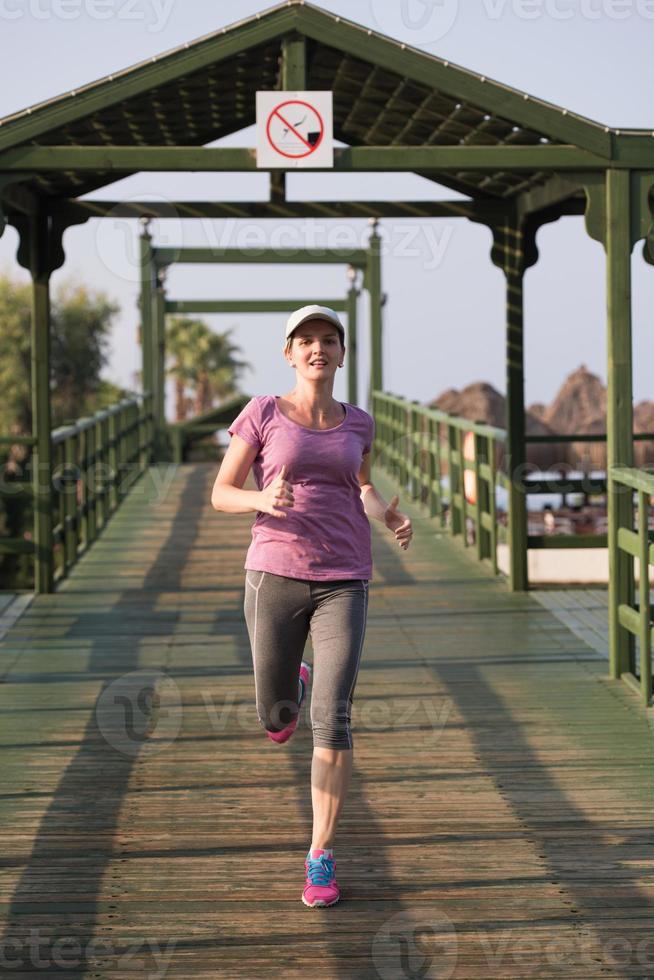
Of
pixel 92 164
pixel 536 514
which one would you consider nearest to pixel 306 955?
pixel 92 164

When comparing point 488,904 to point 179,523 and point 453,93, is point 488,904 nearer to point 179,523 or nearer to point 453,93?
point 453,93

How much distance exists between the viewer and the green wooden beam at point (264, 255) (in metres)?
20.0

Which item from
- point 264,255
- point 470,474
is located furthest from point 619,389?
point 264,255

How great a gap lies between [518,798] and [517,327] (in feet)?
17.8

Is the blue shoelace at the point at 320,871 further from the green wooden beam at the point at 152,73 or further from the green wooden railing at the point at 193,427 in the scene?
the green wooden railing at the point at 193,427

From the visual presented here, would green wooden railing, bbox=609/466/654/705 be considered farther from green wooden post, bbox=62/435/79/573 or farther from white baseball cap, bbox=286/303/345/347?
green wooden post, bbox=62/435/79/573

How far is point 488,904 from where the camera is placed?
4.54 meters

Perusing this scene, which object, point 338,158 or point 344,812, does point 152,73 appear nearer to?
point 338,158

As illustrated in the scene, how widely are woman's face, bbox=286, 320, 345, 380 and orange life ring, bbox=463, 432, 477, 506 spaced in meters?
7.85

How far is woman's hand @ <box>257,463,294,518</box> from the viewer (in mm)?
4211

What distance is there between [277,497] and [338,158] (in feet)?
Result: 13.2

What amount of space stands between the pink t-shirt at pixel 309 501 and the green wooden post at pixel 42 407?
6.28 meters

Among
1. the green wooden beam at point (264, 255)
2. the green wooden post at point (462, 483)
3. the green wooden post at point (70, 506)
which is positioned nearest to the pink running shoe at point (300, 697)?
the green wooden post at point (70, 506)

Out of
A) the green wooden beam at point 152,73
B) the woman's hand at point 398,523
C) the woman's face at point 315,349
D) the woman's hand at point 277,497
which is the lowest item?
the woman's hand at point 398,523
